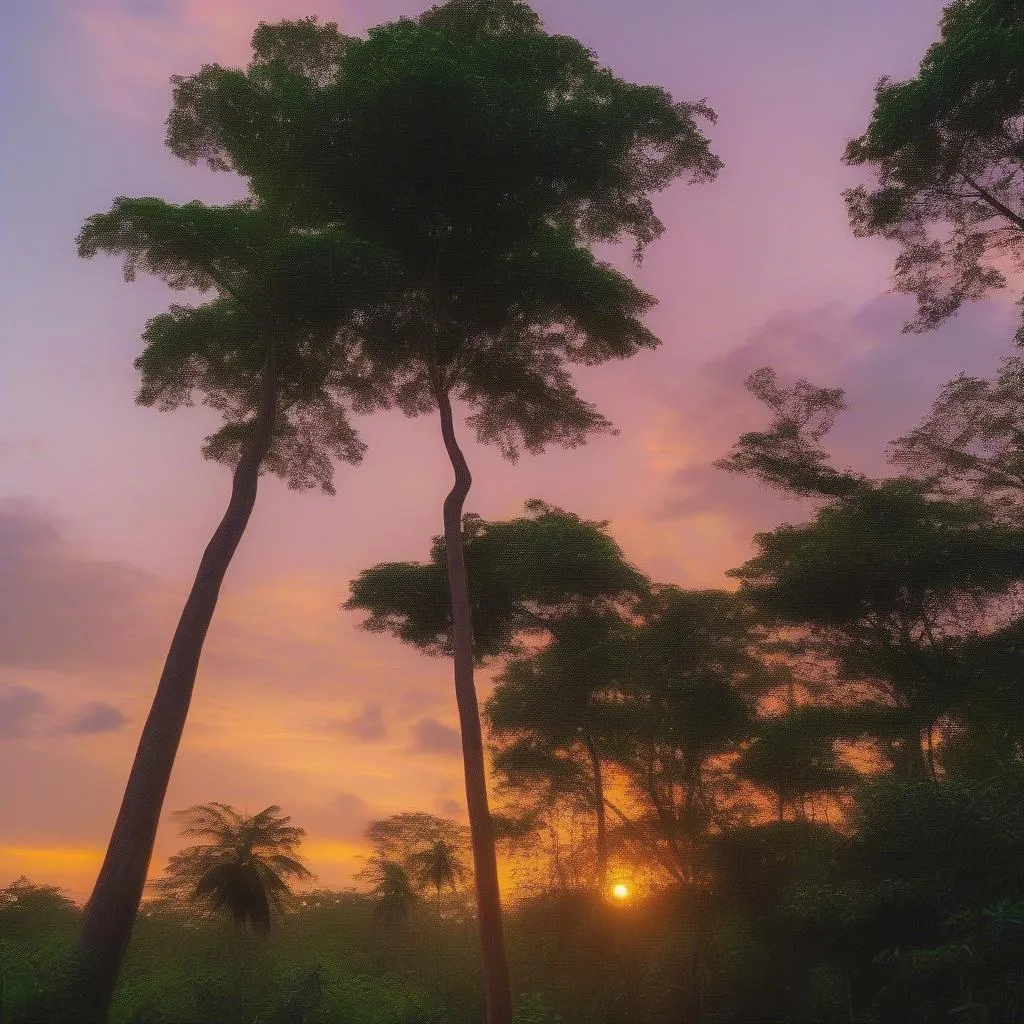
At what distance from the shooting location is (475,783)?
32.8ft

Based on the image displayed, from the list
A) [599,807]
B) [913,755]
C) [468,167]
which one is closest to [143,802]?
[468,167]

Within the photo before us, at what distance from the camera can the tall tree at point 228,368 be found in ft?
27.4

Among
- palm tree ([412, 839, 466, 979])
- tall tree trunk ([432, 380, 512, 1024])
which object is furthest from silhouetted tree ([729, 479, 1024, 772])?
palm tree ([412, 839, 466, 979])

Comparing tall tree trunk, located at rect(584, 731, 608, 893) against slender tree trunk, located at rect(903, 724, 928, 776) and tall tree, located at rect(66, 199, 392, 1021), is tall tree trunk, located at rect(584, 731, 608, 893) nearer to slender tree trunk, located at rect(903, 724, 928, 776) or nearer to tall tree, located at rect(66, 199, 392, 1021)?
slender tree trunk, located at rect(903, 724, 928, 776)

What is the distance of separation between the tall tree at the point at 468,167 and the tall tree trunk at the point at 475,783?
8cm

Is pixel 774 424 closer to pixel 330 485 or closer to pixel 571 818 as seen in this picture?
pixel 330 485

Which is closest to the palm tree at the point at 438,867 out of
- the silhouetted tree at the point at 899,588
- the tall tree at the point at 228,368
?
the silhouetted tree at the point at 899,588

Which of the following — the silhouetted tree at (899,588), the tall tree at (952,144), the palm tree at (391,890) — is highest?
the tall tree at (952,144)

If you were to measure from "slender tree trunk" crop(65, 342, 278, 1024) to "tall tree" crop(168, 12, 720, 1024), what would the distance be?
3.82m

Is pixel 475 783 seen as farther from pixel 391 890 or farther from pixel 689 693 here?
pixel 391 890

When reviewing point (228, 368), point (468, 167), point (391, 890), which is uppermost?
point (468, 167)

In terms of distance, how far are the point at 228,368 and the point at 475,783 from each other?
9.59 metres

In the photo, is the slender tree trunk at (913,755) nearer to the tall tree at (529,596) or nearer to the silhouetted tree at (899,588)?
the silhouetted tree at (899,588)

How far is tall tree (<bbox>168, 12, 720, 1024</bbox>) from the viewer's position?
42.0 feet
